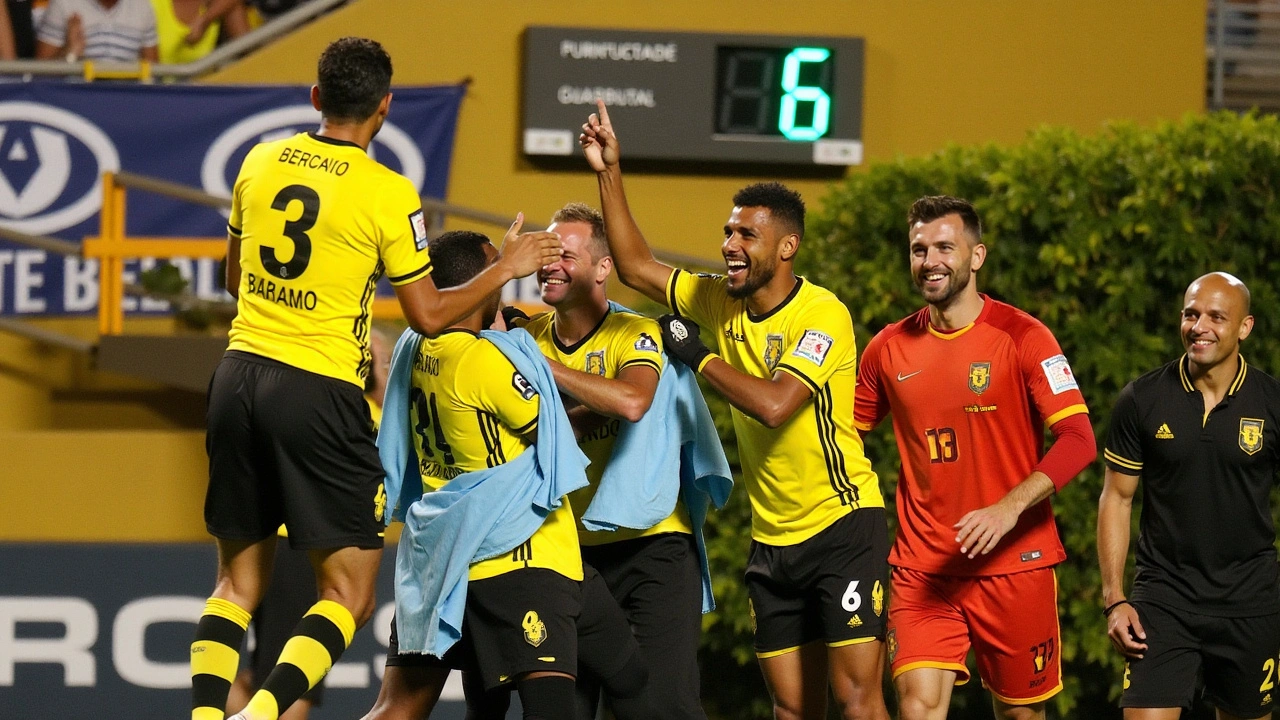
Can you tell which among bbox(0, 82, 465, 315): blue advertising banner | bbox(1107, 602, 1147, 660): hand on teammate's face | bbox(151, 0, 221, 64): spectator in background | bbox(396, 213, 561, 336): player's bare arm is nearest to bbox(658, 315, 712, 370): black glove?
bbox(396, 213, 561, 336): player's bare arm

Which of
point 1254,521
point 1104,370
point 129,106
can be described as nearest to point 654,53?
point 129,106

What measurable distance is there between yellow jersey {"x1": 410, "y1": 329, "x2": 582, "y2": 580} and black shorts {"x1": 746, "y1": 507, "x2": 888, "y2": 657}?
1.06m

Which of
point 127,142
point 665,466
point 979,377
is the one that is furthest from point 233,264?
point 127,142

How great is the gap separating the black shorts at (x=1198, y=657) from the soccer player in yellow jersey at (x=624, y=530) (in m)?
1.72

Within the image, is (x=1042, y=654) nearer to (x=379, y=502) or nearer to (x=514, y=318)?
(x=514, y=318)

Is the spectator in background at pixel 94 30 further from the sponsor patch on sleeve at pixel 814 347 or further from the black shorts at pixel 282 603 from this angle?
the sponsor patch on sleeve at pixel 814 347

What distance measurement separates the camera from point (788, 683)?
216 inches

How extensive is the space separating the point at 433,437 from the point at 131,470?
4045 millimetres

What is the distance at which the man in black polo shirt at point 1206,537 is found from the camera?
220 inches

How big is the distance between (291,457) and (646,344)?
Result: 128cm

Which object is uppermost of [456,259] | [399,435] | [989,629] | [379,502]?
[456,259]

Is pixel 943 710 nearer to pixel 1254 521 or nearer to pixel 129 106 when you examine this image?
pixel 1254 521

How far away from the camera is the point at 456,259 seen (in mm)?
4797

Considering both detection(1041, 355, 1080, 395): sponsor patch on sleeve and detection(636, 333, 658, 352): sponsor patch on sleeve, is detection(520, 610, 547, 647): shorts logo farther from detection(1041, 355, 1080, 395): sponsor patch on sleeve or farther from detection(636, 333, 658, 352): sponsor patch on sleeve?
detection(1041, 355, 1080, 395): sponsor patch on sleeve
